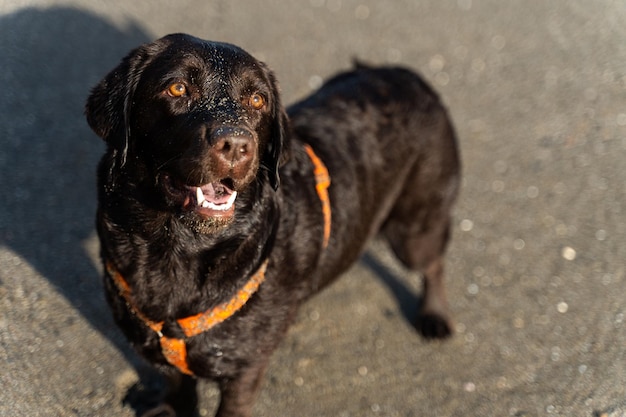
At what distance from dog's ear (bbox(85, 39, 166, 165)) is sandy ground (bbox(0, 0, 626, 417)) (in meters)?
1.48

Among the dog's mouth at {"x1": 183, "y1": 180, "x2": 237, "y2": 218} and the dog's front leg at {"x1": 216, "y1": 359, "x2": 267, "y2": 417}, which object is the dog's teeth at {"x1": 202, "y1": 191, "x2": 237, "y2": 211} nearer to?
the dog's mouth at {"x1": 183, "y1": 180, "x2": 237, "y2": 218}

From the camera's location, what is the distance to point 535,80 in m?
6.70

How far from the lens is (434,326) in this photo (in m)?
4.50

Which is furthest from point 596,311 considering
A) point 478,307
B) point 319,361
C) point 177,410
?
point 177,410

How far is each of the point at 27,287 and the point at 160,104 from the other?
1814 millimetres

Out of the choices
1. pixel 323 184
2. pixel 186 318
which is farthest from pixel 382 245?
A: pixel 186 318

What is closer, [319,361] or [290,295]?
[290,295]

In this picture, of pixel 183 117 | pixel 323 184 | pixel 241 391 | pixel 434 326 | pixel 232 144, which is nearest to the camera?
pixel 232 144

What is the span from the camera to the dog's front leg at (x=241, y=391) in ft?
10.5

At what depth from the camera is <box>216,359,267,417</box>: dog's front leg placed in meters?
3.19

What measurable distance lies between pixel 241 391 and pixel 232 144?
127 centimetres

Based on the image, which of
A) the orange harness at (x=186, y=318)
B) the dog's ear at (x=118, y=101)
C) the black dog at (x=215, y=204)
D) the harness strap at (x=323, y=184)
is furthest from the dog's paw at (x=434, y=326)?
the dog's ear at (x=118, y=101)

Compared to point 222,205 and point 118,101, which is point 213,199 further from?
point 118,101

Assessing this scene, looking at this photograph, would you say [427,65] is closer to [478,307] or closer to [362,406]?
[478,307]
